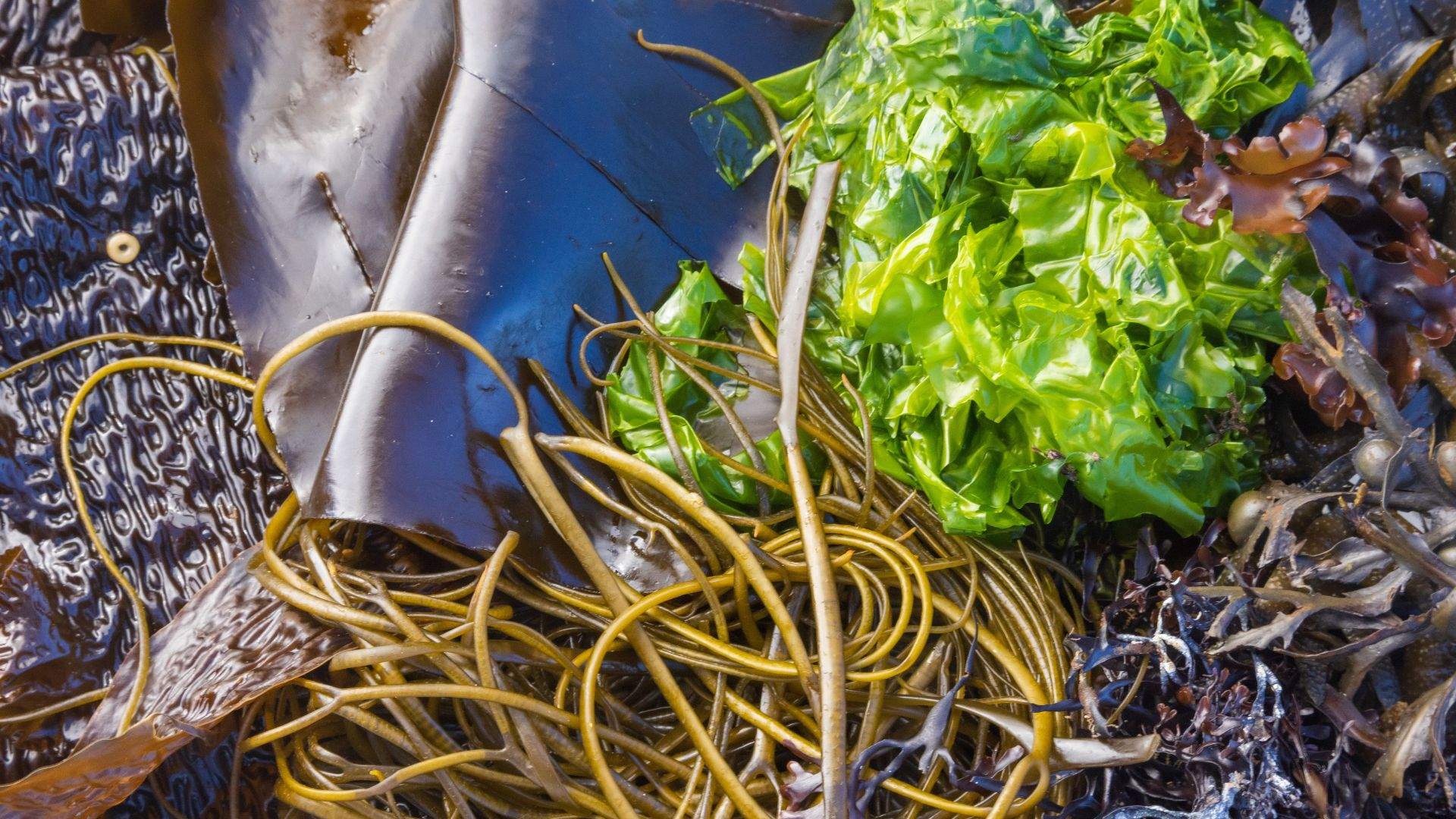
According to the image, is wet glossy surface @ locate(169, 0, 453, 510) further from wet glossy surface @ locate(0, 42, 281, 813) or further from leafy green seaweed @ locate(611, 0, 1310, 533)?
leafy green seaweed @ locate(611, 0, 1310, 533)

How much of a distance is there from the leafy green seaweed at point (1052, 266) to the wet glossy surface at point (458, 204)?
0.25 meters

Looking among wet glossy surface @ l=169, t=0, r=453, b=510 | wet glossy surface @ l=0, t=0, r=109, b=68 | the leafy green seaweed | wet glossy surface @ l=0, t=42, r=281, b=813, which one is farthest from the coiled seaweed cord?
the leafy green seaweed

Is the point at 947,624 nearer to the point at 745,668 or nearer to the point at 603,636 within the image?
the point at 745,668

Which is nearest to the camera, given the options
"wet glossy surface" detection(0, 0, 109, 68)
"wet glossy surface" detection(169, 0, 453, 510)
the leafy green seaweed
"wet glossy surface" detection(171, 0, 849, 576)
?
the leafy green seaweed

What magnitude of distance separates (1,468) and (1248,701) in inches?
60.4

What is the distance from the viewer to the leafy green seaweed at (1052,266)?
3.09ft

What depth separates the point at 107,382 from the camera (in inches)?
50.0

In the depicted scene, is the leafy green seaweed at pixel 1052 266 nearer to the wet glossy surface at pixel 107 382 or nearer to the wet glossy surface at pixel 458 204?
the wet glossy surface at pixel 458 204

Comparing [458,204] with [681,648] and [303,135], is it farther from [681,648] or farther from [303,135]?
[681,648]

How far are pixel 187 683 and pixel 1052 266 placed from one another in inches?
43.1

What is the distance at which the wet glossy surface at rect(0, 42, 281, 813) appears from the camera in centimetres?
122

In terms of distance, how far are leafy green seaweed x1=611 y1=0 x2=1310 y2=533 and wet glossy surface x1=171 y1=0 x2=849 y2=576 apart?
25cm

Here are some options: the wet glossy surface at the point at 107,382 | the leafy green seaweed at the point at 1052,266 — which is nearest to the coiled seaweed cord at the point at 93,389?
the wet glossy surface at the point at 107,382

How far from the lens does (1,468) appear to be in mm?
1231
